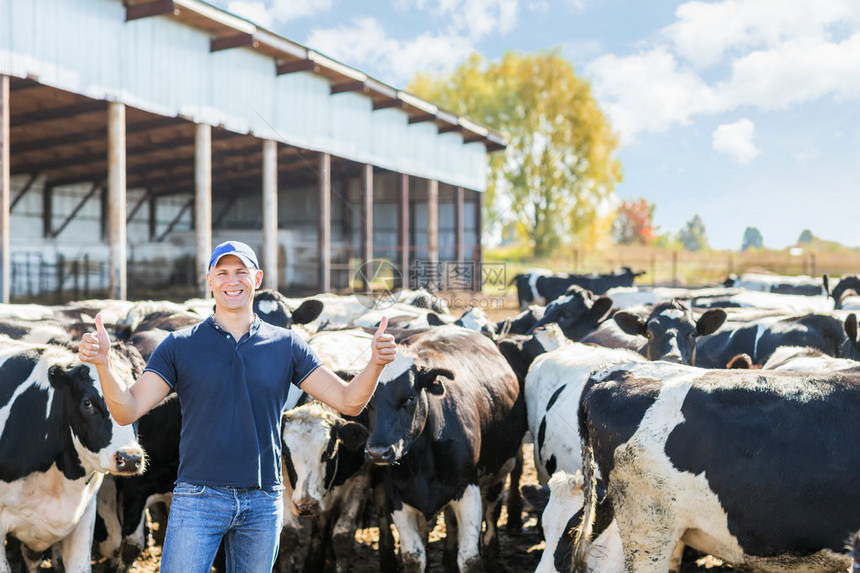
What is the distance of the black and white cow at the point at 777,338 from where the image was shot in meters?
6.84

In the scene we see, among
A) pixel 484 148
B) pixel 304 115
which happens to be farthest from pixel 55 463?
pixel 484 148

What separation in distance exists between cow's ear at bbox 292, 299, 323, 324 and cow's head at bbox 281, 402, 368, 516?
310 centimetres

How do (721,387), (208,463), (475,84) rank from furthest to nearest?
(475,84)
(721,387)
(208,463)

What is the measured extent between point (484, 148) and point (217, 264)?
26752mm

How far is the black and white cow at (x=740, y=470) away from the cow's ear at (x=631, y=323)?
152 inches

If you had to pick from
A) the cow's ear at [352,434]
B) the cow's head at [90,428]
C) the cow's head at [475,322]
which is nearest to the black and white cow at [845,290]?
the cow's head at [475,322]

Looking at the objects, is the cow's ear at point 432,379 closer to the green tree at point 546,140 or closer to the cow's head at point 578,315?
the cow's head at point 578,315

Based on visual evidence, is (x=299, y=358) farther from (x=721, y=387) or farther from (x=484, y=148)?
(x=484, y=148)

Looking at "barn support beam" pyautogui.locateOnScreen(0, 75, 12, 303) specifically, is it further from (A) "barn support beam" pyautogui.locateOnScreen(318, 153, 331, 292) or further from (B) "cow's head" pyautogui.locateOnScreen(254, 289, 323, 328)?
(A) "barn support beam" pyautogui.locateOnScreen(318, 153, 331, 292)

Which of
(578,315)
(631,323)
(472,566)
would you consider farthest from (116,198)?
(472,566)

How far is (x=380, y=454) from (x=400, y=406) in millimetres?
405

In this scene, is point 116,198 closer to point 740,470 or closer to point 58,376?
point 58,376

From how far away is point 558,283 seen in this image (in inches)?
797

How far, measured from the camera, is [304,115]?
742 inches
